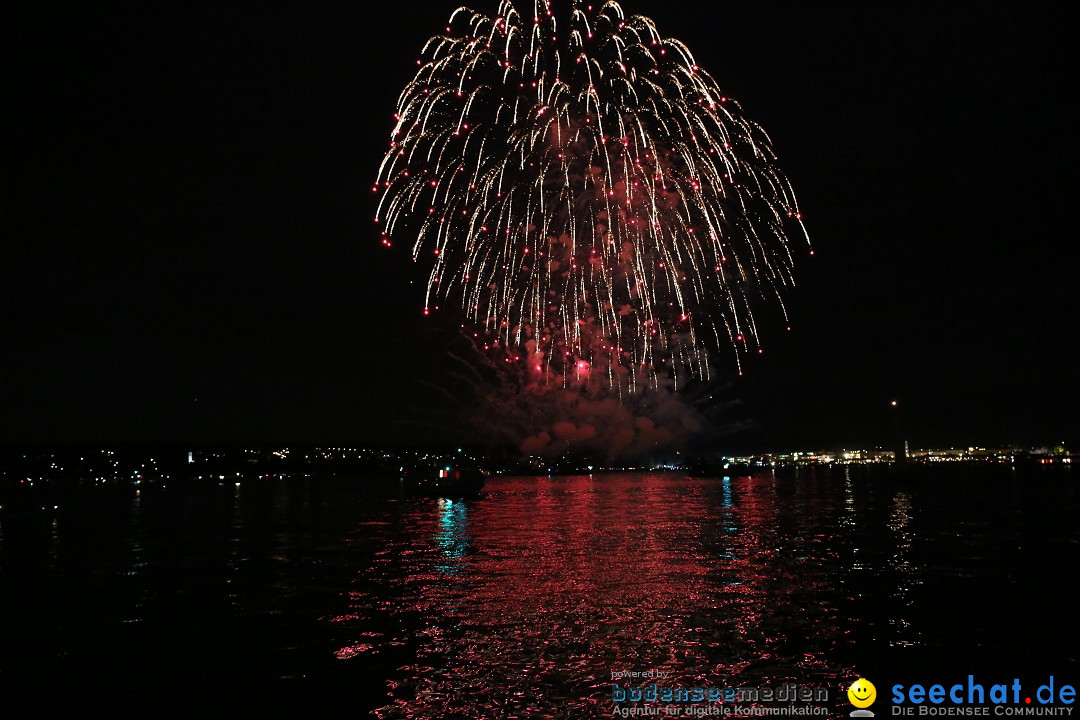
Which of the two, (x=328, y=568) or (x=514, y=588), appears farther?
(x=328, y=568)

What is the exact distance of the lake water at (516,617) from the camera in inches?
519

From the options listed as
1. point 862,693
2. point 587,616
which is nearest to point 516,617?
point 587,616

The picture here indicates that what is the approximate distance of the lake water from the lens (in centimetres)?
1318

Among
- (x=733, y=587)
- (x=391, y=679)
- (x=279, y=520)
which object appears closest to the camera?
(x=391, y=679)

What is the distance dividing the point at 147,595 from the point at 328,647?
927cm

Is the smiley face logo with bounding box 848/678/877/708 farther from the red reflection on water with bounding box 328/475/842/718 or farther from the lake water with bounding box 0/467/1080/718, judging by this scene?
the red reflection on water with bounding box 328/475/842/718

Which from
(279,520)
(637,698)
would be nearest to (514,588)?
(637,698)

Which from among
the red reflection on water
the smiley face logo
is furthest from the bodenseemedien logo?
the red reflection on water

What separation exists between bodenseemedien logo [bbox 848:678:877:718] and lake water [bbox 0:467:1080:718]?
0.20 m

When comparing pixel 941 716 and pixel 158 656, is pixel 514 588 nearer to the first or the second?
pixel 158 656

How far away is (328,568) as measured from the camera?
2775 cm

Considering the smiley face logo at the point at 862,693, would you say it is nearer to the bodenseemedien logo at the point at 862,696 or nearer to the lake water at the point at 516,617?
the bodenseemedien logo at the point at 862,696

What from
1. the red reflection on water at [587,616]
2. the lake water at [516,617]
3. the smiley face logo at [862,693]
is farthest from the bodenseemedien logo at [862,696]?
the red reflection on water at [587,616]

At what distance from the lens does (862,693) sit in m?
12.4
